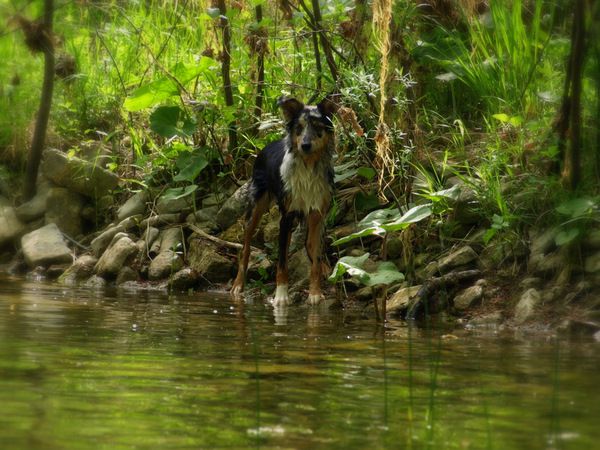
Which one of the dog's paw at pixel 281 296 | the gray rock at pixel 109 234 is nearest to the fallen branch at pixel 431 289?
the dog's paw at pixel 281 296

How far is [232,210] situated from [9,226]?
2.62m

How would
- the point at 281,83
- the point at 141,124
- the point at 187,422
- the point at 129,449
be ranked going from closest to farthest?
the point at 129,449 → the point at 187,422 → the point at 281,83 → the point at 141,124

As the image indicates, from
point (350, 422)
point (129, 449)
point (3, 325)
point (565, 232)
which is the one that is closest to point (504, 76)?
point (565, 232)

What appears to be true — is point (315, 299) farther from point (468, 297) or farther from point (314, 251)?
point (468, 297)

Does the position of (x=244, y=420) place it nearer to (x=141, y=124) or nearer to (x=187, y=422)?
(x=187, y=422)

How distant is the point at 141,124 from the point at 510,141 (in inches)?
181

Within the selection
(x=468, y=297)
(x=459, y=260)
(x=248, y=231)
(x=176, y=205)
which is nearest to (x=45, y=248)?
(x=176, y=205)

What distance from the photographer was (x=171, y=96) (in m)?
9.66

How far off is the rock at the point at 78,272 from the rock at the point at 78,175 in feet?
4.06

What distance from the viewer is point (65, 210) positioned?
10.7 meters

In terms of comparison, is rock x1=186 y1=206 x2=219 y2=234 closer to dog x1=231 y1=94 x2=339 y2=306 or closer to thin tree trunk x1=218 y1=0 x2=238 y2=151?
thin tree trunk x1=218 y1=0 x2=238 y2=151

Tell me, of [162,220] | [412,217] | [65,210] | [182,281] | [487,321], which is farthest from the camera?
[65,210]

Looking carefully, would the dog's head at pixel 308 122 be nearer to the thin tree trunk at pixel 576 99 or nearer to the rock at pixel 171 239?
the rock at pixel 171 239

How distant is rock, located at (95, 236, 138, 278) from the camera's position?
9.35 m
